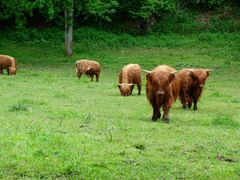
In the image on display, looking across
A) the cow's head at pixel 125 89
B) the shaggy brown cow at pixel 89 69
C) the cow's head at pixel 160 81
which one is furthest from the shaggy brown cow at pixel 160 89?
the shaggy brown cow at pixel 89 69

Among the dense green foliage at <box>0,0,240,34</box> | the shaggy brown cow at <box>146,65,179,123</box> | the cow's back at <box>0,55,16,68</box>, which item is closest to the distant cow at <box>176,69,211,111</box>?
the shaggy brown cow at <box>146,65,179,123</box>

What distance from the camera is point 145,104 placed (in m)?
18.9

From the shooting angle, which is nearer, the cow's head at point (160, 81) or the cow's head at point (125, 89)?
the cow's head at point (160, 81)

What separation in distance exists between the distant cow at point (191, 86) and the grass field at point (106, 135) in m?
0.41

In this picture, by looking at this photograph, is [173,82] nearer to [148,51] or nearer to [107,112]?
[107,112]

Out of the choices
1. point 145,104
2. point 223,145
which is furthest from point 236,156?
point 145,104

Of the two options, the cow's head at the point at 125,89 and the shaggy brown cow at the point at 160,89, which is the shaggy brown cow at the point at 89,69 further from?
the shaggy brown cow at the point at 160,89

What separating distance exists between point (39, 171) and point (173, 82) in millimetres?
7329

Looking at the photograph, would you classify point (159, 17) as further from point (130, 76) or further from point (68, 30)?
point (130, 76)

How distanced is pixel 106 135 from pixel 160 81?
327 cm

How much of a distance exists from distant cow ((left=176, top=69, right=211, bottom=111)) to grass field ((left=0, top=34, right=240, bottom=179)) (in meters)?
0.41

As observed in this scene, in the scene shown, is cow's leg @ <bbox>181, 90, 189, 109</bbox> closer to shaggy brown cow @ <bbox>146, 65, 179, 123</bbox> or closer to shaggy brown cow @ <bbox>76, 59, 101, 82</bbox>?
shaggy brown cow @ <bbox>146, 65, 179, 123</bbox>

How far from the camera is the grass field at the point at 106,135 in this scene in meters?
8.84

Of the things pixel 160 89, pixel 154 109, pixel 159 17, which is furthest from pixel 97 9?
pixel 160 89
